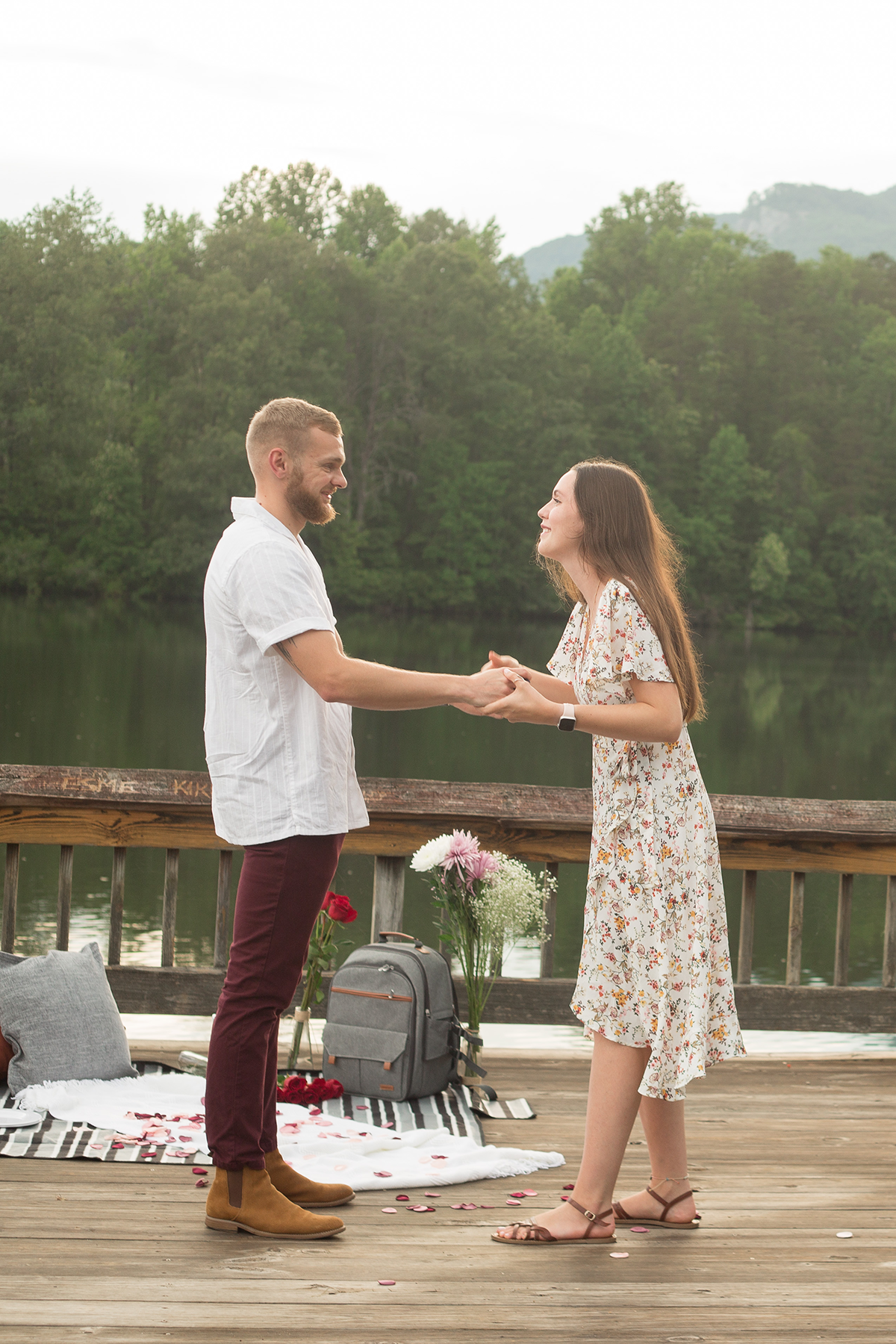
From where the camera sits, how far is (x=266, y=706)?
2.65 meters

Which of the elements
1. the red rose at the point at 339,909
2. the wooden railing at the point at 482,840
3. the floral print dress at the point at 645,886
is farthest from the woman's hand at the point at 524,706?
the wooden railing at the point at 482,840

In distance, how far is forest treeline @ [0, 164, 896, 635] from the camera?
3878 cm

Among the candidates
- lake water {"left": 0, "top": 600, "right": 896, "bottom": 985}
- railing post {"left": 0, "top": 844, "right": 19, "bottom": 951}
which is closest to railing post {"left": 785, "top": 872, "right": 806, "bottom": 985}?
railing post {"left": 0, "top": 844, "right": 19, "bottom": 951}

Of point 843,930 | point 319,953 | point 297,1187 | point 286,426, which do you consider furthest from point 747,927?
point 286,426

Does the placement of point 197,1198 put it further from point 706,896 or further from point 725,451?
point 725,451

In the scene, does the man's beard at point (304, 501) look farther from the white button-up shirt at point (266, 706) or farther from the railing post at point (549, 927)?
the railing post at point (549, 927)

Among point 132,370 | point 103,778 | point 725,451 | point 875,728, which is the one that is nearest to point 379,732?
point 875,728

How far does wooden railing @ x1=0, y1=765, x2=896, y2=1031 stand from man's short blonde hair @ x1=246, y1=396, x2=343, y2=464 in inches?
52.5

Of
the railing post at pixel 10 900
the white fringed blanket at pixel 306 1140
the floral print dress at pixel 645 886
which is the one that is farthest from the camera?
the railing post at pixel 10 900

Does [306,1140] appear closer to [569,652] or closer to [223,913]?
[223,913]

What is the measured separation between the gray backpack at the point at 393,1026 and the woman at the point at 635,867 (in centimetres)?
85

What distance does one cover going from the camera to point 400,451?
45.5 metres

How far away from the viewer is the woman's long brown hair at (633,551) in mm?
2689

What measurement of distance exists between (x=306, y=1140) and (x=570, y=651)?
1.30 m
